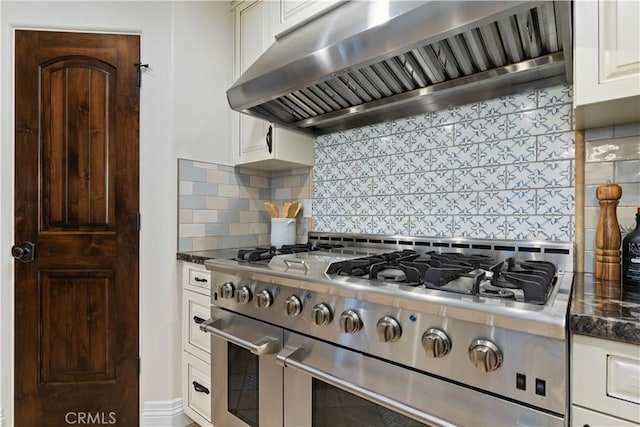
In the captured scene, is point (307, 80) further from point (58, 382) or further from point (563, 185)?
point (58, 382)

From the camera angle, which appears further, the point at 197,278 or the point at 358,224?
the point at 358,224

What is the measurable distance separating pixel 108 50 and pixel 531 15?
6.31ft

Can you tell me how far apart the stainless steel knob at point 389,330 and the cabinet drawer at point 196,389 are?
1054 mm

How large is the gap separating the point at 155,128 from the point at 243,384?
135cm

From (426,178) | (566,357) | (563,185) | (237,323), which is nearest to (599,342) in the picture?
(566,357)

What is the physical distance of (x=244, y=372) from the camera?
1342mm

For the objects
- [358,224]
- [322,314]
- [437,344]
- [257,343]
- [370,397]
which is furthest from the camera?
[358,224]

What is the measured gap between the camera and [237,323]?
1.33 m

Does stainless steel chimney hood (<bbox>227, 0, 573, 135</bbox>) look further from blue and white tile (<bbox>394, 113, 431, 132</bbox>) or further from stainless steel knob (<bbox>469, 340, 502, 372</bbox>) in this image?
stainless steel knob (<bbox>469, 340, 502, 372</bbox>)

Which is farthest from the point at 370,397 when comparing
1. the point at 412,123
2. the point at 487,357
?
the point at 412,123

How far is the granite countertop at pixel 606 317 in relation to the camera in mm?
603

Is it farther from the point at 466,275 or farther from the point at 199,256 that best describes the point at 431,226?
the point at 199,256

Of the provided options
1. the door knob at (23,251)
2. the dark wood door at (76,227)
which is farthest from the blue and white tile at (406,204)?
the door knob at (23,251)

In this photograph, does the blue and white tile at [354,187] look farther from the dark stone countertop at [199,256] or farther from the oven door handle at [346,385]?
the oven door handle at [346,385]
